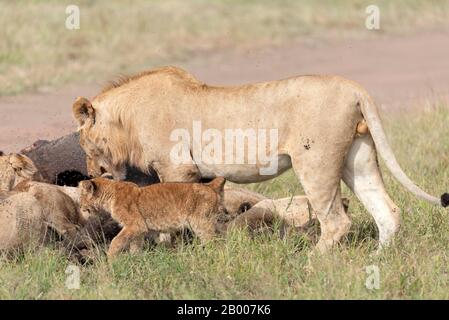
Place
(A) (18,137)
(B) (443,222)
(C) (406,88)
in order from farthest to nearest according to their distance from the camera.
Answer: (C) (406,88) → (A) (18,137) → (B) (443,222)

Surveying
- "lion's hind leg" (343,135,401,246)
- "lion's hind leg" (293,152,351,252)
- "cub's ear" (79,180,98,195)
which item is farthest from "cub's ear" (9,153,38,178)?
"lion's hind leg" (343,135,401,246)

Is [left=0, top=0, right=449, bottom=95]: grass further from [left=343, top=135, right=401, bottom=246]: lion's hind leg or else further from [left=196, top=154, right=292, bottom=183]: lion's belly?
[left=343, top=135, right=401, bottom=246]: lion's hind leg

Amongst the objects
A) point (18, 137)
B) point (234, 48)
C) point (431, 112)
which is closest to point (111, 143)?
point (18, 137)

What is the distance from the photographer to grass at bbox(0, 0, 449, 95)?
12719 millimetres

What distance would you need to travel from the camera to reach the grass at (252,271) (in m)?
5.83

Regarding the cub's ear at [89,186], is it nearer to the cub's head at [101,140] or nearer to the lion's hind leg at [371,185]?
the cub's head at [101,140]

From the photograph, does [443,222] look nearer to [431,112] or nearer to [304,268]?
[304,268]

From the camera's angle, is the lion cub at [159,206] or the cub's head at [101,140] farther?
the cub's head at [101,140]

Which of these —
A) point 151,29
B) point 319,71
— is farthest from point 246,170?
point 151,29

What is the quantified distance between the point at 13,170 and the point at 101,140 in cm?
60

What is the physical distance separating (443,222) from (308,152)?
3.73ft

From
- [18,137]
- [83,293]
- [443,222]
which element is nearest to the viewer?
[83,293]

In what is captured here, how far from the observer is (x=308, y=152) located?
6355mm

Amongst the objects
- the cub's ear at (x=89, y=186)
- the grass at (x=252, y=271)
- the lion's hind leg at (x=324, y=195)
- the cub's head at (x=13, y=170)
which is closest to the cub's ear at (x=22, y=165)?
the cub's head at (x=13, y=170)
